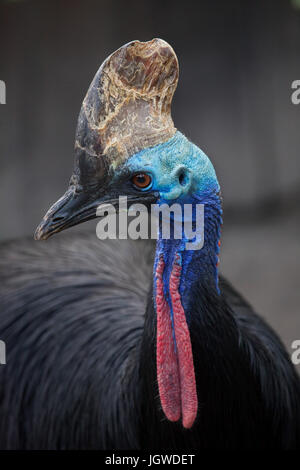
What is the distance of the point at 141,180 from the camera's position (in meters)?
1.40

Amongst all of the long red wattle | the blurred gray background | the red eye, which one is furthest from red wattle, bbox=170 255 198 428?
the blurred gray background

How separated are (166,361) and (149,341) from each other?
0.21ft

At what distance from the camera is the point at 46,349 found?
2023mm

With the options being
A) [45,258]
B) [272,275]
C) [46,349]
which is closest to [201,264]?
[46,349]

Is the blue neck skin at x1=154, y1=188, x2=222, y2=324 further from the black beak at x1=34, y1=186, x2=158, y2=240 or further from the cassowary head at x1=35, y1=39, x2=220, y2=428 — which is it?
the black beak at x1=34, y1=186, x2=158, y2=240

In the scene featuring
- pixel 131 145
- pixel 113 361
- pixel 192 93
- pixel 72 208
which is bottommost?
pixel 113 361

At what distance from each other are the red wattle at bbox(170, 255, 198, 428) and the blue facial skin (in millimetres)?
13

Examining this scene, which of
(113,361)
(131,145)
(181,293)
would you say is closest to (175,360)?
(181,293)

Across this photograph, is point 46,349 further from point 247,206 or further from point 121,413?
point 247,206

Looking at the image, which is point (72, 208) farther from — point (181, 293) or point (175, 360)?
point (175, 360)

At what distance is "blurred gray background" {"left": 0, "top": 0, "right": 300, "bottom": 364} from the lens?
13.9 feet

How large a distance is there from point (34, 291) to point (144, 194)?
2.75ft

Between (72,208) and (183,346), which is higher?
(72,208)

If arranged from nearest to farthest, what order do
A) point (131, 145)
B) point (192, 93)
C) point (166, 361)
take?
1. point (131, 145)
2. point (166, 361)
3. point (192, 93)
